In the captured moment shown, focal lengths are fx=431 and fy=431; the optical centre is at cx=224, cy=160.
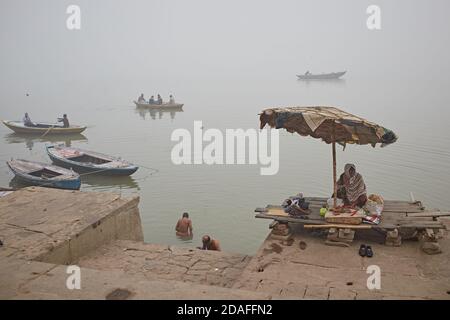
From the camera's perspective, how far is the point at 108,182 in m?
17.1

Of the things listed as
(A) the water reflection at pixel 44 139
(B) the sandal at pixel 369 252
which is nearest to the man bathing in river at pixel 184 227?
(B) the sandal at pixel 369 252

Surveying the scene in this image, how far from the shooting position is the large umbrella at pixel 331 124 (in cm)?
710

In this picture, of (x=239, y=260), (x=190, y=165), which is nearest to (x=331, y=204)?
(x=239, y=260)

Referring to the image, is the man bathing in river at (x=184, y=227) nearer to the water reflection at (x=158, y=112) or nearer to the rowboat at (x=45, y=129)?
the rowboat at (x=45, y=129)

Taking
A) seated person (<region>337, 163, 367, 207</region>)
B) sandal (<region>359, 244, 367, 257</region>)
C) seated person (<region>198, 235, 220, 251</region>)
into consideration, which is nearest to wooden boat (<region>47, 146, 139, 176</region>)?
seated person (<region>198, 235, 220, 251</region>)

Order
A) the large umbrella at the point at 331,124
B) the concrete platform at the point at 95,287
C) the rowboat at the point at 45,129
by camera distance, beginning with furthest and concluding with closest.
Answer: the rowboat at the point at 45,129 → the large umbrella at the point at 331,124 → the concrete platform at the point at 95,287

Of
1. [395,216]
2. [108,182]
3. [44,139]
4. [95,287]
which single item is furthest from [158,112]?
[95,287]

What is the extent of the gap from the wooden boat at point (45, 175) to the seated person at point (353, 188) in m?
10.2

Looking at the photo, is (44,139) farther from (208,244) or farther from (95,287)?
(95,287)

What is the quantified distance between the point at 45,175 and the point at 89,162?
2.25m

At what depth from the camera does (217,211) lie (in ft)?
46.4
